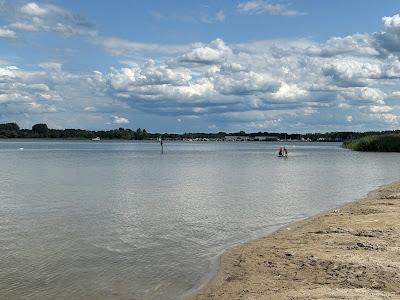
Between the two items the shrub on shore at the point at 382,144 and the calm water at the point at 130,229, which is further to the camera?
the shrub on shore at the point at 382,144

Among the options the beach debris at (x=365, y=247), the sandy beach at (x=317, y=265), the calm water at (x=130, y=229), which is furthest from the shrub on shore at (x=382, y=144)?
the beach debris at (x=365, y=247)

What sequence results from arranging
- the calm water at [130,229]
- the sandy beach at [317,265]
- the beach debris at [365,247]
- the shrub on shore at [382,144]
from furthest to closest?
1. the shrub on shore at [382,144]
2. the beach debris at [365,247]
3. the calm water at [130,229]
4. the sandy beach at [317,265]

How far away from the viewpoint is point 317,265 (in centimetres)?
1232

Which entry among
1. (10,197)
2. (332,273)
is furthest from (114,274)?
(10,197)

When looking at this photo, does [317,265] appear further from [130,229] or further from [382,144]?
[382,144]

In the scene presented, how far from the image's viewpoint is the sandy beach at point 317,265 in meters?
10.4

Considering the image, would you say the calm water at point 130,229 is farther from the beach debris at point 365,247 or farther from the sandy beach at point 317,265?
the beach debris at point 365,247

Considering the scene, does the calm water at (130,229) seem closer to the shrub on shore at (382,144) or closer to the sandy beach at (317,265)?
the sandy beach at (317,265)

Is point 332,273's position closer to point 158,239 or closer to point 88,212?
point 158,239

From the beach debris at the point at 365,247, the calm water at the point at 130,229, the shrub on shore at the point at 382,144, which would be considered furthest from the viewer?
the shrub on shore at the point at 382,144

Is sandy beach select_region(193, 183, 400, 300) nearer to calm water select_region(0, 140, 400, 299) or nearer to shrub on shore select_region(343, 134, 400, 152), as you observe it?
calm water select_region(0, 140, 400, 299)

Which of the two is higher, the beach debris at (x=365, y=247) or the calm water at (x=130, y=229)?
the beach debris at (x=365, y=247)

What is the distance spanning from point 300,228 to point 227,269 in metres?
6.34

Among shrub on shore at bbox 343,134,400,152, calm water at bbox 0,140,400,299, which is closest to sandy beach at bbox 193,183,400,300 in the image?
calm water at bbox 0,140,400,299
